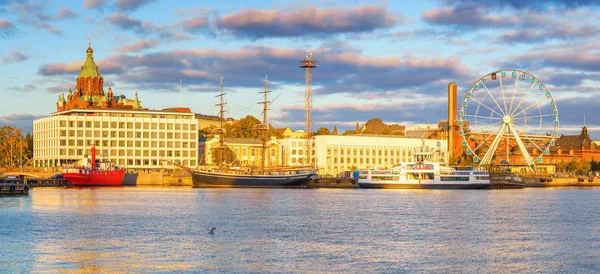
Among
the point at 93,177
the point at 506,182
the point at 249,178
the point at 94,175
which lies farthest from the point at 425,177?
the point at 93,177

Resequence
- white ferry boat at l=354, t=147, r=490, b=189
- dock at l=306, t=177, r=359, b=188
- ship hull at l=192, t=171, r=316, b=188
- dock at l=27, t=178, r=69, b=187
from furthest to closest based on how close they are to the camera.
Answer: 1. dock at l=306, t=177, r=359, b=188
2. ship hull at l=192, t=171, r=316, b=188
3. dock at l=27, t=178, r=69, b=187
4. white ferry boat at l=354, t=147, r=490, b=189

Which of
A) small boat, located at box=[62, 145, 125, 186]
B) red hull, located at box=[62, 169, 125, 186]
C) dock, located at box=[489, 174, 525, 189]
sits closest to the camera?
red hull, located at box=[62, 169, 125, 186]

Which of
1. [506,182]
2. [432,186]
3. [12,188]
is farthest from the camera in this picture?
[506,182]

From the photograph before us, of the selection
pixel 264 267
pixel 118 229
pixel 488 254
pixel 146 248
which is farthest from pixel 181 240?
pixel 488 254

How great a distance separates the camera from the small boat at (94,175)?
159875 mm

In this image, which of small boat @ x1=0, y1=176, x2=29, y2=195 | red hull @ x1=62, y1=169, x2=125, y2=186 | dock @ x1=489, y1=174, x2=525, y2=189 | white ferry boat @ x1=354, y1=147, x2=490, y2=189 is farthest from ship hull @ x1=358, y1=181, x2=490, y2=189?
small boat @ x1=0, y1=176, x2=29, y2=195

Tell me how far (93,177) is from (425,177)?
2419 inches

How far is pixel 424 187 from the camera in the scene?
149000 mm

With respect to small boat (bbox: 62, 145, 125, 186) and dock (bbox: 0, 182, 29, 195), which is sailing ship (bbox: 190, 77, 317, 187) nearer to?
small boat (bbox: 62, 145, 125, 186)

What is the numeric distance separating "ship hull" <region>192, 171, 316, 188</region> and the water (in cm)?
6705

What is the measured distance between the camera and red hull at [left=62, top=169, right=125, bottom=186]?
160m

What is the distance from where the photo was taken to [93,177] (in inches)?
6407

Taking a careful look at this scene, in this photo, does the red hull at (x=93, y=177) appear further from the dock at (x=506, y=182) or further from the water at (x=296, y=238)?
the dock at (x=506, y=182)

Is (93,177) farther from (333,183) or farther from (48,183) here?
(333,183)
